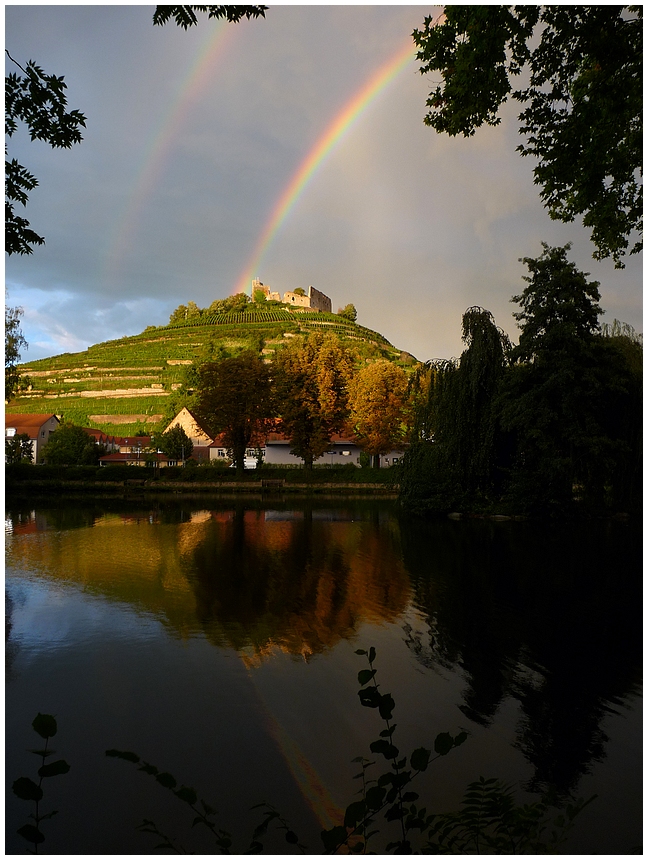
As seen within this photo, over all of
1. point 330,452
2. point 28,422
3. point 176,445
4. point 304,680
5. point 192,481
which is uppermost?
point 28,422

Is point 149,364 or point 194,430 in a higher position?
point 149,364

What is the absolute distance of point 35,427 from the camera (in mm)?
70000

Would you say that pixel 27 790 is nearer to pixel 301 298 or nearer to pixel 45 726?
pixel 45 726

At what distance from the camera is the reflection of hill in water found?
9.28m

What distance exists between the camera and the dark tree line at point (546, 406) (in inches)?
841

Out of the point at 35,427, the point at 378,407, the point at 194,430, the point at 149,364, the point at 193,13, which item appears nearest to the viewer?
the point at 193,13

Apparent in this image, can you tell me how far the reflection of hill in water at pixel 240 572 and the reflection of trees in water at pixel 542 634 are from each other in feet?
4.07

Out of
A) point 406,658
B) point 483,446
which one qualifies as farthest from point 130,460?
point 406,658

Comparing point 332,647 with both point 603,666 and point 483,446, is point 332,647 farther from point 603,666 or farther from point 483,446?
point 483,446

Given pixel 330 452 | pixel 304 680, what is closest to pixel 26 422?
pixel 330 452

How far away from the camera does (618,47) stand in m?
6.59

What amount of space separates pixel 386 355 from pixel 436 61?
99.0 metres

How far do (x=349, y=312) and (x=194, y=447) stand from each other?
8799cm

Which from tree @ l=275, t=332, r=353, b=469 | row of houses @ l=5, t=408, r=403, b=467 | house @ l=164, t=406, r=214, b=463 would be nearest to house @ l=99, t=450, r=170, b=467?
row of houses @ l=5, t=408, r=403, b=467
